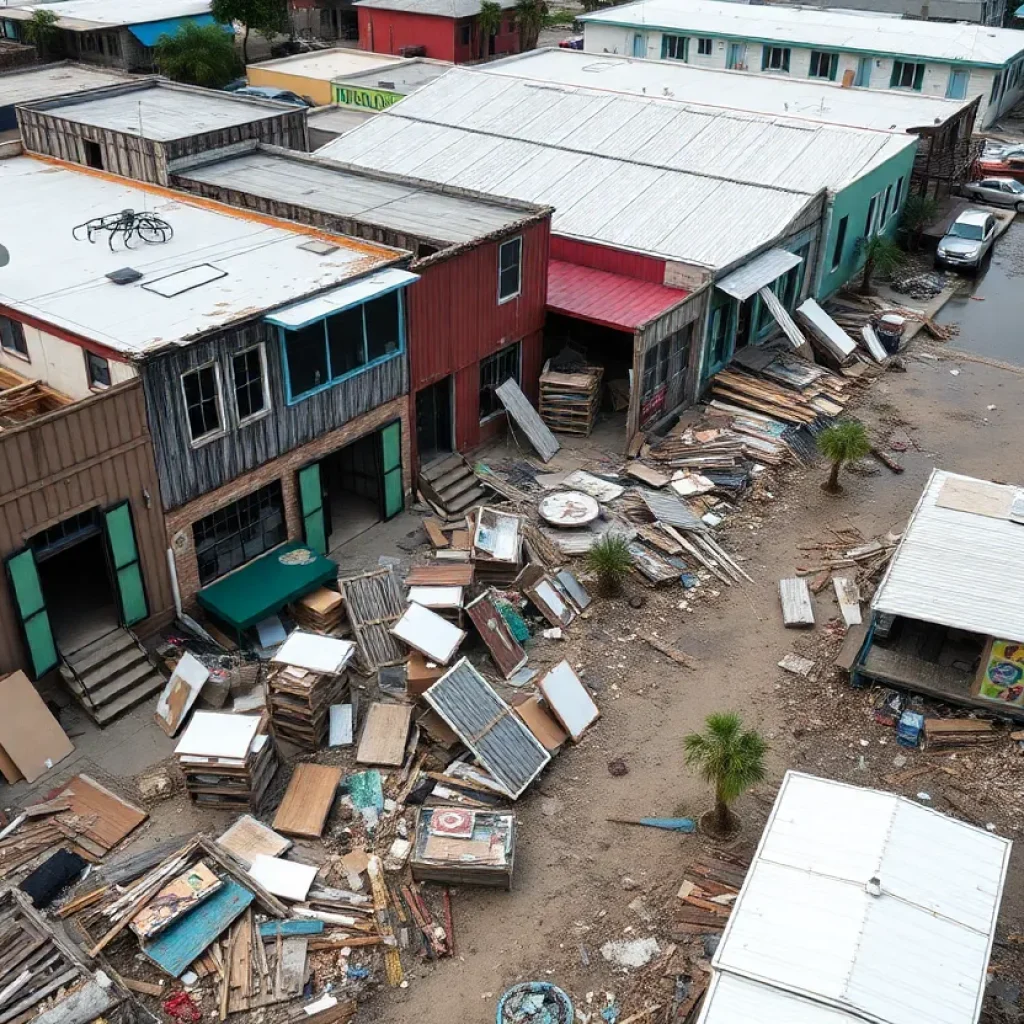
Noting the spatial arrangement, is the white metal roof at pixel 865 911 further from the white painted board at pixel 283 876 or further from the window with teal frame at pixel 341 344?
the window with teal frame at pixel 341 344

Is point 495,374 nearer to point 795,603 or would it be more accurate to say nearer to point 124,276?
point 124,276

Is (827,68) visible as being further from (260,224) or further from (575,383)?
(260,224)

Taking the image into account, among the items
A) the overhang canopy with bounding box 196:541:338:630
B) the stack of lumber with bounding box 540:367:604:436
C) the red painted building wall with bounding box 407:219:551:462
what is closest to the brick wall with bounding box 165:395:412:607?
the overhang canopy with bounding box 196:541:338:630

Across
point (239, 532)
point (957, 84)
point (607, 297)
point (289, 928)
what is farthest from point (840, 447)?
point (957, 84)

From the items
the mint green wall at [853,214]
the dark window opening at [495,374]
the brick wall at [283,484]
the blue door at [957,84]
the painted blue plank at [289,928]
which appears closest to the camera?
the painted blue plank at [289,928]

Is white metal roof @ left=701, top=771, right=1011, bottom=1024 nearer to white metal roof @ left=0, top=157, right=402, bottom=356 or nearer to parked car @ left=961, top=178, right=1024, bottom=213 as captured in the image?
white metal roof @ left=0, top=157, right=402, bottom=356

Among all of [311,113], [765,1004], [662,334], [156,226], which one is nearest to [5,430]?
[156,226]

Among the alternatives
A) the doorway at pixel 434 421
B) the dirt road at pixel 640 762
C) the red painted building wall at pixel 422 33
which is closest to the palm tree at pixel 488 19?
the red painted building wall at pixel 422 33
